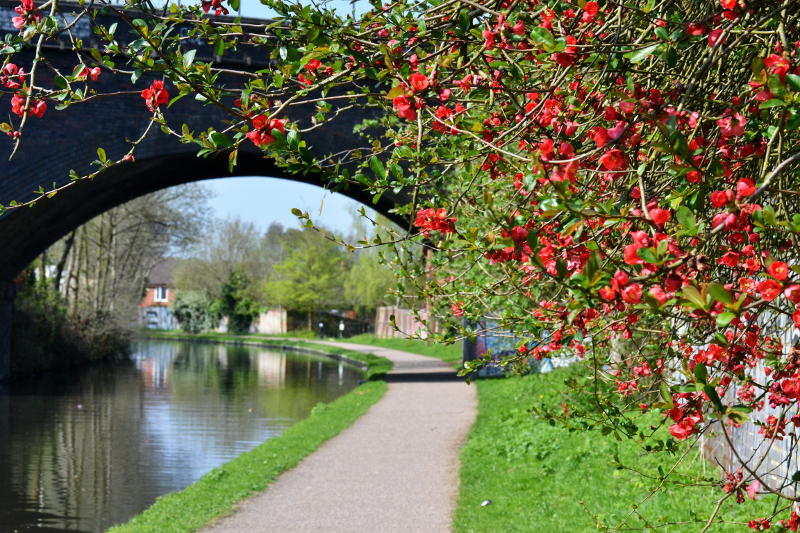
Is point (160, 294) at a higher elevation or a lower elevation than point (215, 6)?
higher

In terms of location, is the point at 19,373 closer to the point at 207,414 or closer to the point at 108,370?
the point at 108,370

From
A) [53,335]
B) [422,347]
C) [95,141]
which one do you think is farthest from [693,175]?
[422,347]

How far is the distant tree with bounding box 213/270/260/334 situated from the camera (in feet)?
226

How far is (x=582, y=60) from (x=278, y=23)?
1.11 metres

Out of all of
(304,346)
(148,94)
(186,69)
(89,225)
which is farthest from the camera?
(304,346)

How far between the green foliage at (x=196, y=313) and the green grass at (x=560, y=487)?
201 ft

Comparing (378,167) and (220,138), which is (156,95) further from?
(378,167)

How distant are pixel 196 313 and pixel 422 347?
33.5 m

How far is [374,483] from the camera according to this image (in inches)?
383

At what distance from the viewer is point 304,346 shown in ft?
161

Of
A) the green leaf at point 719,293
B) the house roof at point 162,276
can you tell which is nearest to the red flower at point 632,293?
the green leaf at point 719,293

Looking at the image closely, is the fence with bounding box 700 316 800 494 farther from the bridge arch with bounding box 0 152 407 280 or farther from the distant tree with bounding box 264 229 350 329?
the distant tree with bounding box 264 229 350 329

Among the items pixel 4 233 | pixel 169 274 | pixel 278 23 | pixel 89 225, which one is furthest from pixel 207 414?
pixel 169 274

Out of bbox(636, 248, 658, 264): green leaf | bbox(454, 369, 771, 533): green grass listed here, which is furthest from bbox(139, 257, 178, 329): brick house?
bbox(636, 248, 658, 264): green leaf
